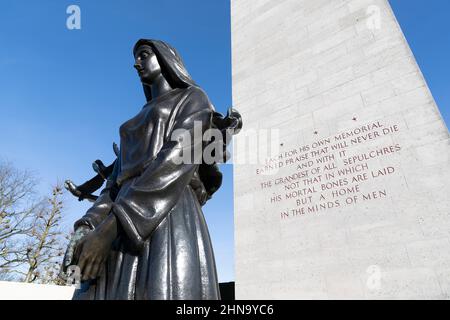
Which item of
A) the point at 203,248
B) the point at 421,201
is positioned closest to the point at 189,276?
the point at 203,248

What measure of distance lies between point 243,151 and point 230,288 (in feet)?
14.7

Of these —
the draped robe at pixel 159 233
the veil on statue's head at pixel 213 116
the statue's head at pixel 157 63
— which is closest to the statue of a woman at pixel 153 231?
the draped robe at pixel 159 233

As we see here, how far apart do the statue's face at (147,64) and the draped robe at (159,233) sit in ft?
2.06

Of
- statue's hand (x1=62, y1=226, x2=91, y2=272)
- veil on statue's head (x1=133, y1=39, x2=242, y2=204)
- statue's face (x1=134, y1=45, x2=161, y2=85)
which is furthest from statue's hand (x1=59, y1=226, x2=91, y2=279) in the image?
statue's face (x1=134, y1=45, x2=161, y2=85)

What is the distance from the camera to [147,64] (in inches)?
83.4

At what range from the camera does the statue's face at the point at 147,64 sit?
83.3 inches

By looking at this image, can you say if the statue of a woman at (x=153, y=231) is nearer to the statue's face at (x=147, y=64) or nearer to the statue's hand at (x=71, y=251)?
the statue's hand at (x=71, y=251)

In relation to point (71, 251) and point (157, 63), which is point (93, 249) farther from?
point (157, 63)

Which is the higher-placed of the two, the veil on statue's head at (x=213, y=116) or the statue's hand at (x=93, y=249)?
the veil on statue's head at (x=213, y=116)

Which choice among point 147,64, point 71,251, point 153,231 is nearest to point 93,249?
point 71,251

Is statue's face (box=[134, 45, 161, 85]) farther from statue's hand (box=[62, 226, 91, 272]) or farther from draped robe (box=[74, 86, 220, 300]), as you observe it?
statue's hand (box=[62, 226, 91, 272])

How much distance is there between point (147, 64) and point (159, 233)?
1.35 meters

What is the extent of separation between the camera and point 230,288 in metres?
8.50
